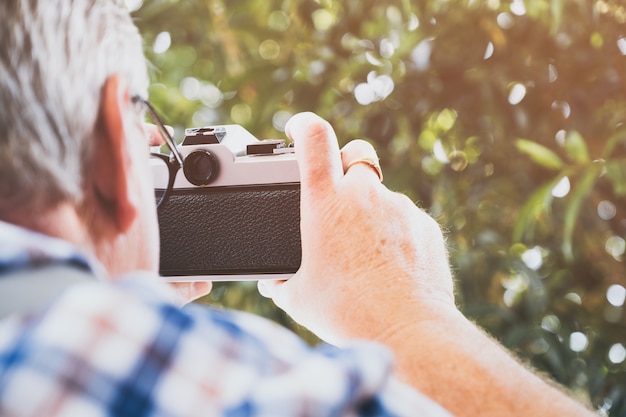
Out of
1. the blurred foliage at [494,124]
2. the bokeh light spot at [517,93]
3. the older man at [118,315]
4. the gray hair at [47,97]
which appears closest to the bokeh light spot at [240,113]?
the blurred foliage at [494,124]

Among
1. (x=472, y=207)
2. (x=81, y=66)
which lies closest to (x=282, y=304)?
(x=81, y=66)

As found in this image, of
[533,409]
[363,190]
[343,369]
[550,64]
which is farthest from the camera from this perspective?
[550,64]

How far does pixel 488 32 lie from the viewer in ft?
3.02

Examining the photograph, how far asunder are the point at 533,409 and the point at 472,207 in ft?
1.78

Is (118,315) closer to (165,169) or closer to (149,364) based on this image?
(149,364)

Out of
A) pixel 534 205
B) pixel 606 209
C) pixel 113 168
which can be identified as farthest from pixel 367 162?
pixel 606 209

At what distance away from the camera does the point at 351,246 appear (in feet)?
1.58

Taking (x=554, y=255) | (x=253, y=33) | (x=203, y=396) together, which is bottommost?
(x=554, y=255)

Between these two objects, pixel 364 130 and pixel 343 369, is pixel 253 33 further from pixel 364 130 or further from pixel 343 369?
pixel 343 369

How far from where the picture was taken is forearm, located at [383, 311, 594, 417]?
1.28 ft

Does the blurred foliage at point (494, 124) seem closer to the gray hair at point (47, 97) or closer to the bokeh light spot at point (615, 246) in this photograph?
the bokeh light spot at point (615, 246)

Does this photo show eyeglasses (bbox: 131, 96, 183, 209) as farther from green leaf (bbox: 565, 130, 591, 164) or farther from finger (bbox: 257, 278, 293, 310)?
green leaf (bbox: 565, 130, 591, 164)

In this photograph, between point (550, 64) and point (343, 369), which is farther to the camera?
point (550, 64)

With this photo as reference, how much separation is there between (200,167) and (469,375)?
0.20 m
